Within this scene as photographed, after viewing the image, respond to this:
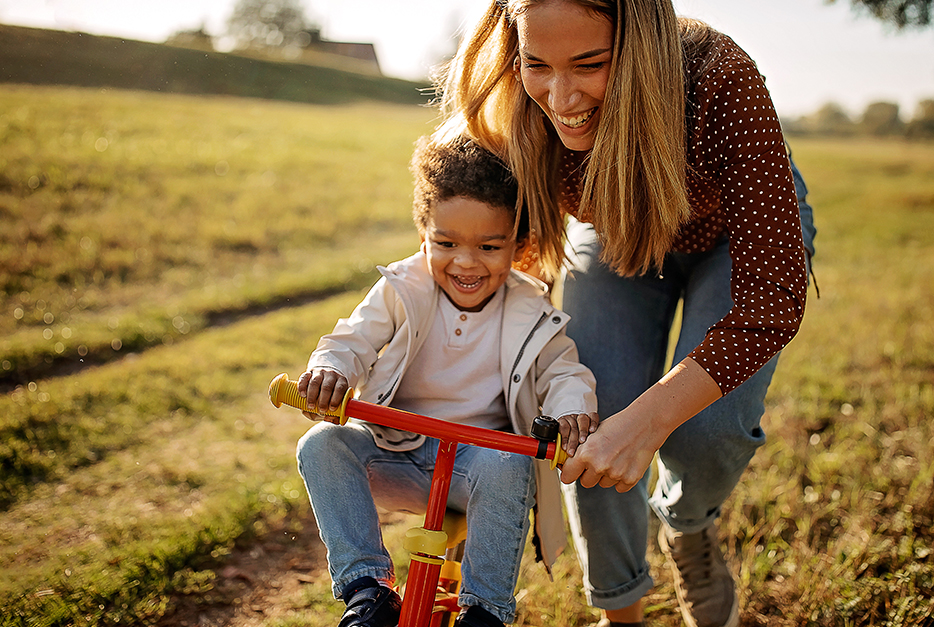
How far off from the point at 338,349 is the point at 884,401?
12.4 feet

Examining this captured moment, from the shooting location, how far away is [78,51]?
344 inches

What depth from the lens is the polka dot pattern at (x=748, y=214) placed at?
73.4 inches

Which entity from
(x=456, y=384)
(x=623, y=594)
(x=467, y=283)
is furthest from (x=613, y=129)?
(x=623, y=594)

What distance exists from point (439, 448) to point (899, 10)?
3898 mm

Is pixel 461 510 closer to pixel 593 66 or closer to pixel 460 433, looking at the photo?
pixel 460 433

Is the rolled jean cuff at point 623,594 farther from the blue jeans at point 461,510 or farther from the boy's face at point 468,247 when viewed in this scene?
the boy's face at point 468,247

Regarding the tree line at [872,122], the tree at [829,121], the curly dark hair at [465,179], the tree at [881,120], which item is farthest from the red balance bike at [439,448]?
the tree at [829,121]

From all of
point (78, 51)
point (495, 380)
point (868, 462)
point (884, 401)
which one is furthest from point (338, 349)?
point (78, 51)

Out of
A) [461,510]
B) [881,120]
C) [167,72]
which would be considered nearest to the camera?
[461,510]

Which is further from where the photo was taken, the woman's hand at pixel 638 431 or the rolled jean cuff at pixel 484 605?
the rolled jean cuff at pixel 484 605

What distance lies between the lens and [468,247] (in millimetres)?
2299

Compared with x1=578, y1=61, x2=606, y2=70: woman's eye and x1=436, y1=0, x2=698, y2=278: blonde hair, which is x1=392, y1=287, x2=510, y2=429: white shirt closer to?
x1=436, y1=0, x2=698, y2=278: blonde hair

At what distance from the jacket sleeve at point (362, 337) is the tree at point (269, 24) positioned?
25.3 m

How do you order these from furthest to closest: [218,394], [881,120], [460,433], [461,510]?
[881,120] → [218,394] → [461,510] → [460,433]
